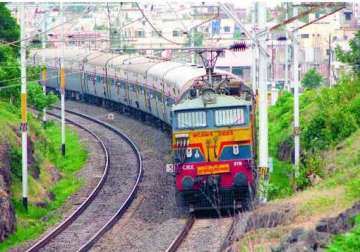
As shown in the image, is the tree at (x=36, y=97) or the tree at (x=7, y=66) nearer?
the tree at (x=7, y=66)

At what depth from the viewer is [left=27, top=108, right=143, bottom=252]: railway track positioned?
838 inches

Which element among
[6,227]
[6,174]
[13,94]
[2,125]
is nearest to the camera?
[6,227]

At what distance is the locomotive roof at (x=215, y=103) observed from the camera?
885 inches

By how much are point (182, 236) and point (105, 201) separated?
5.28 m

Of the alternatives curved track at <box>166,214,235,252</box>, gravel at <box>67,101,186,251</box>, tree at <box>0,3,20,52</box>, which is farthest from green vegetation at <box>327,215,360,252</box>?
tree at <box>0,3,20,52</box>

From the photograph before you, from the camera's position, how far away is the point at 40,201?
25.5m

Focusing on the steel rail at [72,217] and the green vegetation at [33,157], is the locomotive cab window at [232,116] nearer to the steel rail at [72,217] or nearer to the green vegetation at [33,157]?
the steel rail at [72,217]

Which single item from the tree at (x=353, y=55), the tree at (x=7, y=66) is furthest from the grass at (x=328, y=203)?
the tree at (x=353, y=55)

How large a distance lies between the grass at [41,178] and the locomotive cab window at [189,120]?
3.74 meters

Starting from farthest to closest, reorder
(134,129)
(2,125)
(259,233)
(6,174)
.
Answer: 1. (134,129)
2. (2,125)
3. (6,174)
4. (259,233)

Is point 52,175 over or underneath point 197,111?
underneath

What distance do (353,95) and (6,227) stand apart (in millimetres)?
12179

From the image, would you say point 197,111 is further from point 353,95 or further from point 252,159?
point 353,95

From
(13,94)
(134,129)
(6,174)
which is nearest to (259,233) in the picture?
(6,174)
